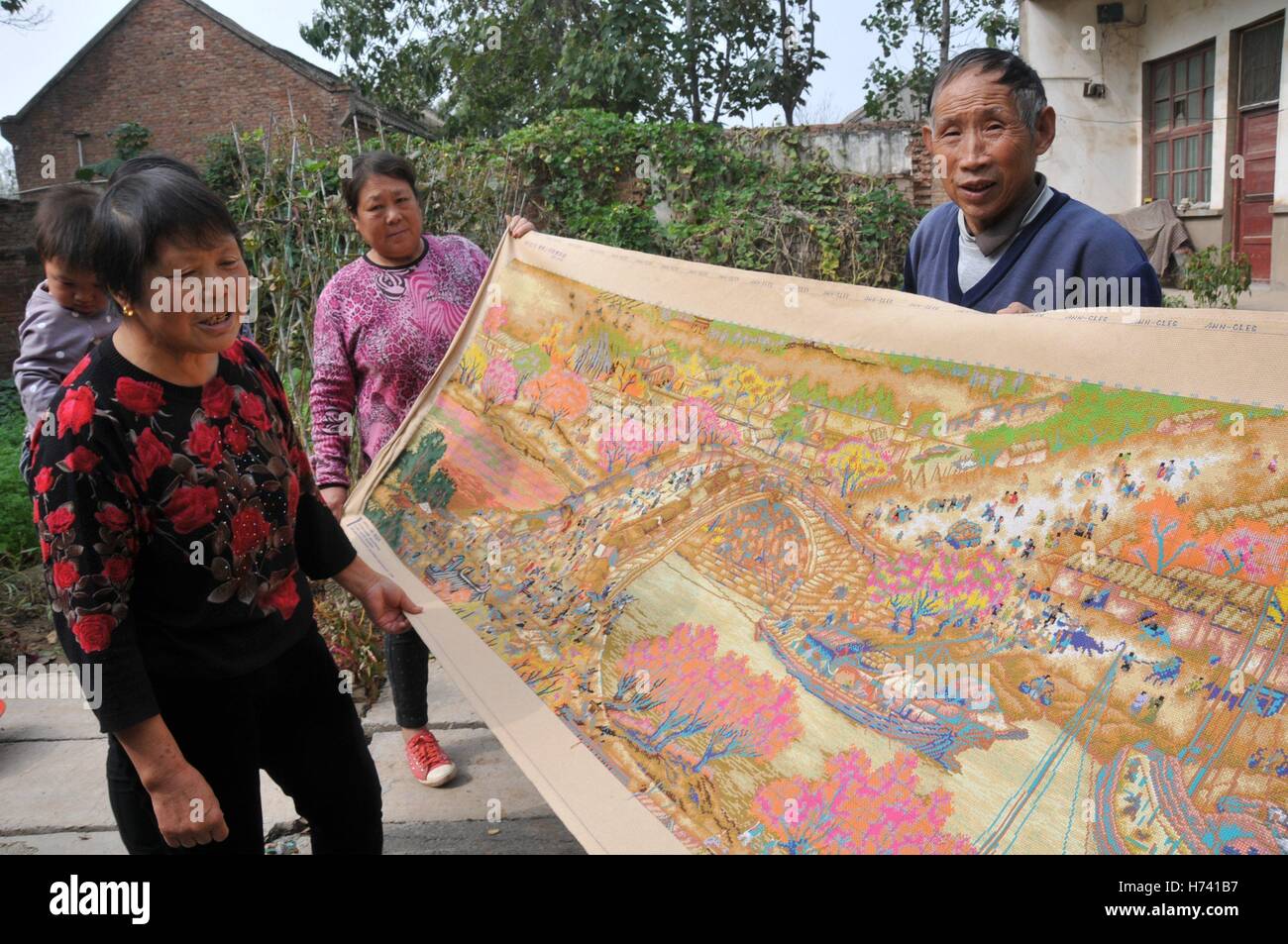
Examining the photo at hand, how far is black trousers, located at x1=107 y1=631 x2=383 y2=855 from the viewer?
1.64 meters

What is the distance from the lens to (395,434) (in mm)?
3047

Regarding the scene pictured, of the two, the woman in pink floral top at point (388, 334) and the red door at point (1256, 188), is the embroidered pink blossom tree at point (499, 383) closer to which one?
the woman in pink floral top at point (388, 334)

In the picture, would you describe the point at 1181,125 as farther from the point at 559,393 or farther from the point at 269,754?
the point at 269,754

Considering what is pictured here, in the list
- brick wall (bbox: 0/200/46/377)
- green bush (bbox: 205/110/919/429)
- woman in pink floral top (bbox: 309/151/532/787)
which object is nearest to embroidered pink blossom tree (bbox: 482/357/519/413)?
woman in pink floral top (bbox: 309/151/532/787)

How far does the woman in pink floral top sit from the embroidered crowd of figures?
2.44 feet

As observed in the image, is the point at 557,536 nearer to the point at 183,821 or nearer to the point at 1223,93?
the point at 183,821

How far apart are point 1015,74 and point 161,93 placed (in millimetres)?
23697

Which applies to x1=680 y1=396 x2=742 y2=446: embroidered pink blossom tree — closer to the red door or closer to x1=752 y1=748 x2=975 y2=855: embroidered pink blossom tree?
x1=752 y1=748 x2=975 y2=855: embroidered pink blossom tree

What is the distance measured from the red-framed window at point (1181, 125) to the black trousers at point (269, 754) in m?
11.8

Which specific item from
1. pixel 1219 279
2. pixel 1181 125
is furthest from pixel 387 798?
pixel 1181 125

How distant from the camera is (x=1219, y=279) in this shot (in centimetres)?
884

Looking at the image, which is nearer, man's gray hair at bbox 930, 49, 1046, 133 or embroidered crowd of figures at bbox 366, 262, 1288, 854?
A: embroidered crowd of figures at bbox 366, 262, 1288, 854

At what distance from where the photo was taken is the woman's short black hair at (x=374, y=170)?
2.88m

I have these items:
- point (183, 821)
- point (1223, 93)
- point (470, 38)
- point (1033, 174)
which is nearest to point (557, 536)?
point (183, 821)
